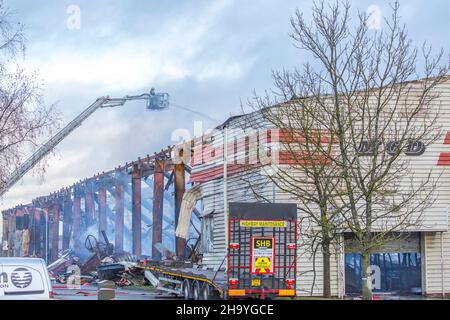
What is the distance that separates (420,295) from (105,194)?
3848cm

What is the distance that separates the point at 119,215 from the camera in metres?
62.6

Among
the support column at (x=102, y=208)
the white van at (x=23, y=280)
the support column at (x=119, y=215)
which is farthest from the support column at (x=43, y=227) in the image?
the white van at (x=23, y=280)

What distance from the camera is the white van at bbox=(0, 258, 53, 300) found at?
570 inches

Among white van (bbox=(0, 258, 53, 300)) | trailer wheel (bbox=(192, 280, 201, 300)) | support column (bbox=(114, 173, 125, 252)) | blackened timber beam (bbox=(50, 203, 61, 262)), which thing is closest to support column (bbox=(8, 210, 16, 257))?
blackened timber beam (bbox=(50, 203, 61, 262))

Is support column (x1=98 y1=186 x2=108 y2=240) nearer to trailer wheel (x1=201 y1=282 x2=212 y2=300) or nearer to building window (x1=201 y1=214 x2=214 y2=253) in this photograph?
building window (x1=201 y1=214 x2=214 y2=253)

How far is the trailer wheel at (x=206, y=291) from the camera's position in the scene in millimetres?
25014

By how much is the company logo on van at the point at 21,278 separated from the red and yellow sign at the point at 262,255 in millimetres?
9029

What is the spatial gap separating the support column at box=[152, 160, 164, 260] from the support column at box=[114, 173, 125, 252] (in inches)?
388

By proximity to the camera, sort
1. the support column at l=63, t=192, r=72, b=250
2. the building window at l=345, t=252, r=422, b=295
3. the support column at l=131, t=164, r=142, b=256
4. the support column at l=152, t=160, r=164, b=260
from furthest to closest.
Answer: the support column at l=63, t=192, r=72, b=250 → the support column at l=131, t=164, r=142, b=256 → the support column at l=152, t=160, r=164, b=260 → the building window at l=345, t=252, r=422, b=295

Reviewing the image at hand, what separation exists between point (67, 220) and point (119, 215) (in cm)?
1270

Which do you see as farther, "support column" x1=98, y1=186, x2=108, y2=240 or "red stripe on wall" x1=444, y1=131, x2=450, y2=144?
"support column" x1=98, y1=186, x2=108, y2=240

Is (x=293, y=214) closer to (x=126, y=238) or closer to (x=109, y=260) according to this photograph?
(x=109, y=260)

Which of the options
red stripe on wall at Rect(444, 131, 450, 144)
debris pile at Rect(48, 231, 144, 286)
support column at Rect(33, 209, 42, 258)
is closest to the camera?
red stripe on wall at Rect(444, 131, 450, 144)
